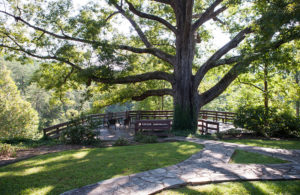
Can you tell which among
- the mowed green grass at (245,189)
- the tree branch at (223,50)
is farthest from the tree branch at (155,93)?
the mowed green grass at (245,189)

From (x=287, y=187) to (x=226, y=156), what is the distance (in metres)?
2.17

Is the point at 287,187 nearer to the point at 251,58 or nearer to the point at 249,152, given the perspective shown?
the point at 249,152

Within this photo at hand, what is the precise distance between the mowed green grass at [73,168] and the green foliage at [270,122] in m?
5.92

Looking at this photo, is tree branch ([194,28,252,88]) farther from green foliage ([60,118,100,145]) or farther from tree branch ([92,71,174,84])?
green foliage ([60,118,100,145])

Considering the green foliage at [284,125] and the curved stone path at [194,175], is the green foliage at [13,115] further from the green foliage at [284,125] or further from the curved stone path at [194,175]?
the green foliage at [284,125]

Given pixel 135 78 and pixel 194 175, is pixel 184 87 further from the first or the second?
pixel 194 175

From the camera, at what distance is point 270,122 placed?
1090 centimetres

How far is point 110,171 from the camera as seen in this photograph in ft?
15.8

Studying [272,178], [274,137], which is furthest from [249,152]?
[274,137]

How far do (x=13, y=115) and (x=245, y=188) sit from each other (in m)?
26.8

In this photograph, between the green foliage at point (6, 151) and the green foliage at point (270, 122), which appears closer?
the green foliage at point (6, 151)

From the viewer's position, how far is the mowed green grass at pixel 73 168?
4.02 m

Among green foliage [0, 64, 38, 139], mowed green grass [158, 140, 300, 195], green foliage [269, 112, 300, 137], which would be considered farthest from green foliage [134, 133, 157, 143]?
green foliage [0, 64, 38, 139]

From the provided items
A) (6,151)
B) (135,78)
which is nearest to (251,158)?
(6,151)
